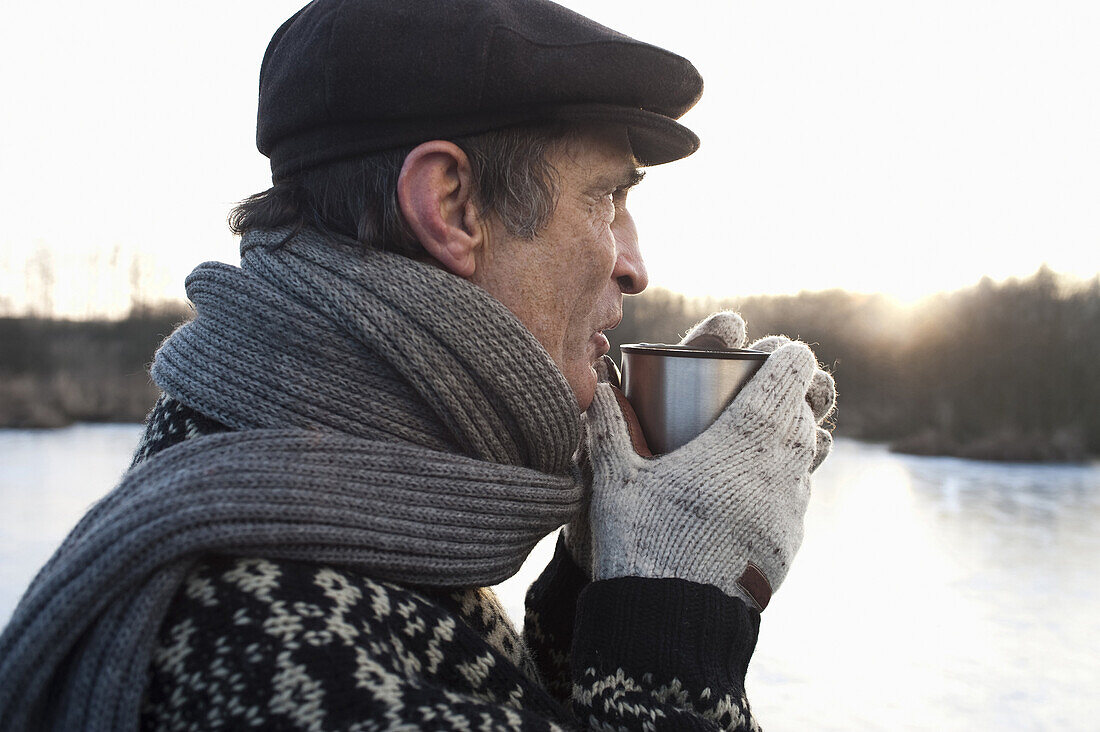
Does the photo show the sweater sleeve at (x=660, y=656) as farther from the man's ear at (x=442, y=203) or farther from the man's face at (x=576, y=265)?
the man's ear at (x=442, y=203)

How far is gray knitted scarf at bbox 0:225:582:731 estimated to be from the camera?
0.59 m

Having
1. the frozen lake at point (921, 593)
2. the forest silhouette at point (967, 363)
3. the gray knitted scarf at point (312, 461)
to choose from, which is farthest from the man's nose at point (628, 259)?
the forest silhouette at point (967, 363)

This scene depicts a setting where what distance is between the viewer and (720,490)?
962 millimetres

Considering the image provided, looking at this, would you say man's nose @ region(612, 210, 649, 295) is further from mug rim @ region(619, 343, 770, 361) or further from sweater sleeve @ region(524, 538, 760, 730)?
sweater sleeve @ region(524, 538, 760, 730)

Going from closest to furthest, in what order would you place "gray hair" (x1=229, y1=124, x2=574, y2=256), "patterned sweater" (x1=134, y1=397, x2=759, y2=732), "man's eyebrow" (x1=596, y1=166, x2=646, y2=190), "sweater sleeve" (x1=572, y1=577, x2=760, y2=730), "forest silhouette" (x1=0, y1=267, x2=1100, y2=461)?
"patterned sweater" (x1=134, y1=397, x2=759, y2=732) → "sweater sleeve" (x1=572, y1=577, x2=760, y2=730) → "gray hair" (x1=229, y1=124, x2=574, y2=256) → "man's eyebrow" (x1=596, y1=166, x2=646, y2=190) → "forest silhouette" (x1=0, y1=267, x2=1100, y2=461)

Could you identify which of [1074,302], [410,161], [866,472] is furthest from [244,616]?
[1074,302]

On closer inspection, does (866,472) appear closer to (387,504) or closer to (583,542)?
(583,542)

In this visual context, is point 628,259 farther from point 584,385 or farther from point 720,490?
point 720,490

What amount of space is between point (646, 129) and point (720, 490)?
47cm

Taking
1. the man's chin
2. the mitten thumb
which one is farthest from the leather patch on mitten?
the man's chin

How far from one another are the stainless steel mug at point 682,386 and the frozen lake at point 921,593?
1.47m

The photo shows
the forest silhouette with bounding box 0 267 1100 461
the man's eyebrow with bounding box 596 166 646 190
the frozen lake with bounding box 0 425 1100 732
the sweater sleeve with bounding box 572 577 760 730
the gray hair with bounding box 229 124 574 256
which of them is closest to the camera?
the sweater sleeve with bounding box 572 577 760 730

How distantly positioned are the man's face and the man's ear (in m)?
0.03

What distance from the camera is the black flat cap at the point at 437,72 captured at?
0.82 m
